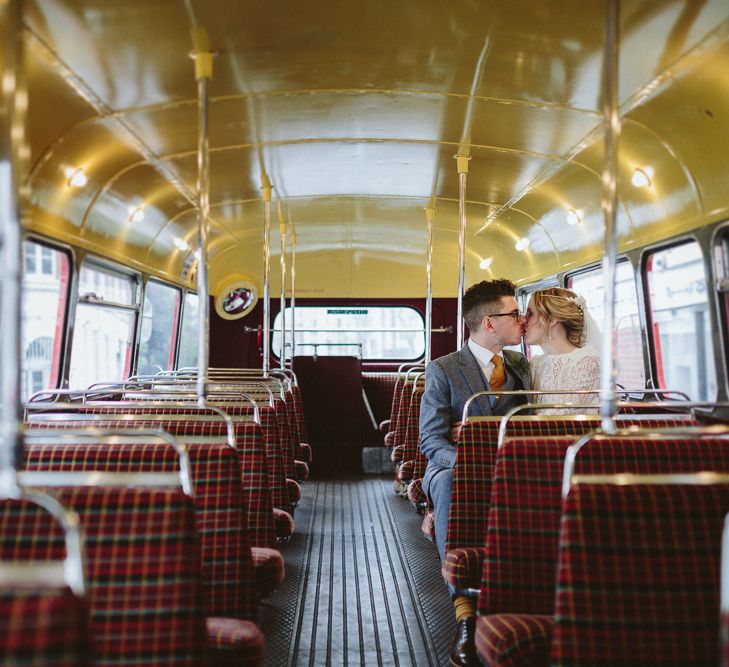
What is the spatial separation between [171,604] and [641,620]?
1.00m

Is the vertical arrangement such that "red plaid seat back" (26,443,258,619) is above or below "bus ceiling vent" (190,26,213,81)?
below

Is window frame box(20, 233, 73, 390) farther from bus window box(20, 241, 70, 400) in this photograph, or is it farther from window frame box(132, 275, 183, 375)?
window frame box(132, 275, 183, 375)

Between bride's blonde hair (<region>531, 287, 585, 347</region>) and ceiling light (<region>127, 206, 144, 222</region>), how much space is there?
3.43 meters

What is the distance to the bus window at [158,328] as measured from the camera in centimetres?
718

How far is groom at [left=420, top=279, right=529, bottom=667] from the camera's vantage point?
3.53 m

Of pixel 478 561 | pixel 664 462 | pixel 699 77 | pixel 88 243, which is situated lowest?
pixel 478 561

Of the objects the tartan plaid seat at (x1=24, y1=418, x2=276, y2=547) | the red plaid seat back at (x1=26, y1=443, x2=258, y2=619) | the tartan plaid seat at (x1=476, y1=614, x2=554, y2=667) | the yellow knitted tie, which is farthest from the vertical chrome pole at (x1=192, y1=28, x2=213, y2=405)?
the tartan plaid seat at (x1=476, y1=614, x2=554, y2=667)

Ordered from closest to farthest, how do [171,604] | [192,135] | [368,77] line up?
[171,604], [368,77], [192,135]

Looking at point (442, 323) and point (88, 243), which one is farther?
point (442, 323)

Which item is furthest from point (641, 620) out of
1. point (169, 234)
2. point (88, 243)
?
point (169, 234)

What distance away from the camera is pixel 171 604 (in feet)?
5.24

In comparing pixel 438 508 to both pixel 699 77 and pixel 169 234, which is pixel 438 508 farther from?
pixel 169 234

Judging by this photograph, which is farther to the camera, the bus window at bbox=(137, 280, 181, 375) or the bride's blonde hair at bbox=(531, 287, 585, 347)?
the bus window at bbox=(137, 280, 181, 375)

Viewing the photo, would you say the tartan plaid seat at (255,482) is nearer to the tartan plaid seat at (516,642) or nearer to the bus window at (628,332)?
the tartan plaid seat at (516,642)
